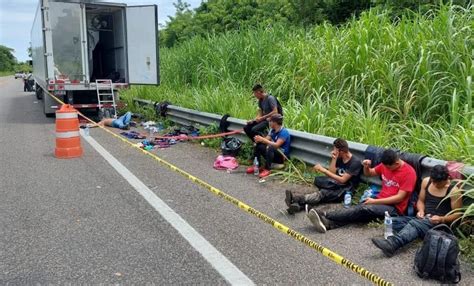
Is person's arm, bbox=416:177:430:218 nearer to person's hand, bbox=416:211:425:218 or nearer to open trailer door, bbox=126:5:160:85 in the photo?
person's hand, bbox=416:211:425:218

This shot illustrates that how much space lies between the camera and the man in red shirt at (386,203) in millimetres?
4621

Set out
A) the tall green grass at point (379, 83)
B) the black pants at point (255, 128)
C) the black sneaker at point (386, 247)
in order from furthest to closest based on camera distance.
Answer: the black pants at point (255, 128)
the tall green grass at point (379, 83)
the black sneaker at point (386, 247)

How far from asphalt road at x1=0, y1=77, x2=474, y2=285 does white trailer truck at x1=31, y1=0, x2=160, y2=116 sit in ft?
24.0

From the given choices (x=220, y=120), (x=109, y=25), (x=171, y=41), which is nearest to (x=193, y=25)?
(x=171, y=41)

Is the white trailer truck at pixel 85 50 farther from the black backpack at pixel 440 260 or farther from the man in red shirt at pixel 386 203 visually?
the black backpack at pixel 440 260

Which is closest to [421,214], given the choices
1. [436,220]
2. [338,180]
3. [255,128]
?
[436,220]

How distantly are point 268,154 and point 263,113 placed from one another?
1.27 meters

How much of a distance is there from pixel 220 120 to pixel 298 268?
5.90 m

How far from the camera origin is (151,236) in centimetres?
450

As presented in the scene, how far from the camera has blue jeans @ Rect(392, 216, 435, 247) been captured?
4.05m

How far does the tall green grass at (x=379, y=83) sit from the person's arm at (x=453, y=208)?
1.85 feet

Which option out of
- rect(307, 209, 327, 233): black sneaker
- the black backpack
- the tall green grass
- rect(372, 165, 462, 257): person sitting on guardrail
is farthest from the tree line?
the black backpack

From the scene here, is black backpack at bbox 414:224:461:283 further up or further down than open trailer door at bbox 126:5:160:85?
further down

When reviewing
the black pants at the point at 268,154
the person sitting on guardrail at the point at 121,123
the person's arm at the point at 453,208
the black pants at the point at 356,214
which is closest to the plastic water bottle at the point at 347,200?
the black pants at the point at 356,214
